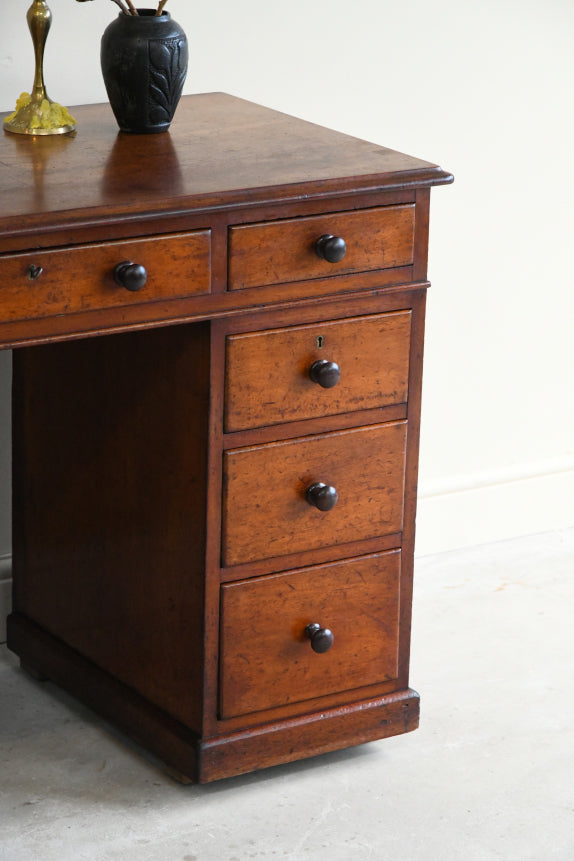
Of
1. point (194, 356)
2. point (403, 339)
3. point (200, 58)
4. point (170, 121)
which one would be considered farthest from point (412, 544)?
point (200, 58)

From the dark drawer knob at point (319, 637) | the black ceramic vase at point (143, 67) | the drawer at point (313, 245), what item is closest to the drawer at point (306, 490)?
the dark drawer knob at point (319, 637)

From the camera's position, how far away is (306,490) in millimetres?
2193

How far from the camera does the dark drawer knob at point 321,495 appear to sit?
2.18m

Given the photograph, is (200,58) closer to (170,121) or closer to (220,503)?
(170,121)

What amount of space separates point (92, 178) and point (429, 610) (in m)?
1.27

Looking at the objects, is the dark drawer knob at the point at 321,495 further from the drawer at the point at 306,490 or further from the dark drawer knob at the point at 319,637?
the dark drawer knob at the point at 319,637

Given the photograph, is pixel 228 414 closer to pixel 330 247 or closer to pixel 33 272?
pixel 330 247

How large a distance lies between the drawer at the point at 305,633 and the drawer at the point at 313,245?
18.3 inches

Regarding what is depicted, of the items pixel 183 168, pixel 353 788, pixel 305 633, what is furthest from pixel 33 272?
pixel 353 788

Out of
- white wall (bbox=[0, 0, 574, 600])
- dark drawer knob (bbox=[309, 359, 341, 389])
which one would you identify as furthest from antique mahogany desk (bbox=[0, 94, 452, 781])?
white wall (bbox=[0, 0, 574, 600])

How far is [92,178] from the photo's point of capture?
201 cm

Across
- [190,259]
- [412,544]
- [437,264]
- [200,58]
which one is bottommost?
[412,544]

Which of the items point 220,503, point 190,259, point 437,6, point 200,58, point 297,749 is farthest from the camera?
point 437,6

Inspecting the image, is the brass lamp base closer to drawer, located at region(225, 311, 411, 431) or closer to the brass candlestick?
the brass candlestick
